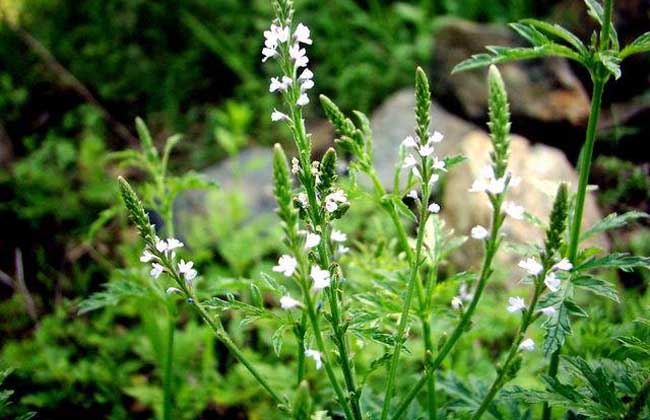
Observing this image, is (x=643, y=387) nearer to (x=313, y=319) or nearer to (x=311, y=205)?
(x=313, y=319)

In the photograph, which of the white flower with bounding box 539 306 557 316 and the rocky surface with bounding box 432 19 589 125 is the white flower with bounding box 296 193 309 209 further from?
the rocky surface with bounding box 432 19 589 125

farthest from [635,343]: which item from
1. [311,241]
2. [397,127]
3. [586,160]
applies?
[397,127]

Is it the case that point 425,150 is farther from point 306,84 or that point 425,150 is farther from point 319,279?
point 319,279

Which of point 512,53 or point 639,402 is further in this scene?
point 512,53

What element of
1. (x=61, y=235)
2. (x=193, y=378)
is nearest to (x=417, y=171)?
(x=193, y=378)

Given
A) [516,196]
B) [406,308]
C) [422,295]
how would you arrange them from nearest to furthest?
1. [406,308]
2. [422,295]
3. [516,196]

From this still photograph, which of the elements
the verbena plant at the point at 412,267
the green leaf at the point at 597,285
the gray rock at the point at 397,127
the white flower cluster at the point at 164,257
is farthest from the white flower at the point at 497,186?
the gray rock at the point at 397,127

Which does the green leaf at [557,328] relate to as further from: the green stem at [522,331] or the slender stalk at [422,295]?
the slender stalk at [422,295]
